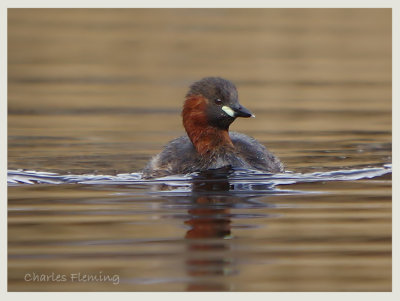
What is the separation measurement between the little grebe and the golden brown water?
19.7 inches

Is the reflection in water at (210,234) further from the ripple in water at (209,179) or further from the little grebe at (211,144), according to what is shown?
the little grebe at (211,144)

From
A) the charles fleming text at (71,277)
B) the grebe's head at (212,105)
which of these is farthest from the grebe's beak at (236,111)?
the charles fleming text at (71,277)

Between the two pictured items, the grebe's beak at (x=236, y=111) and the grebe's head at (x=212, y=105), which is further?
the grebe's head at (x=212, y=105)

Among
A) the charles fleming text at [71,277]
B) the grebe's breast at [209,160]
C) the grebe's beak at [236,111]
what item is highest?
the grebe's beak at [236,111]

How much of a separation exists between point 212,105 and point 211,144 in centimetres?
44

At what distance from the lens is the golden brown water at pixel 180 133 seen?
8.20 m

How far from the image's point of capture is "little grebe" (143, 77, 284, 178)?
11734 millimetres

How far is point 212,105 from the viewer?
11828 millimetres

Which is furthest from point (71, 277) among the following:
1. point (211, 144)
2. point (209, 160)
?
point (211, 144)

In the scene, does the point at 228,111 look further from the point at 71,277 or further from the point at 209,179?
the point at 71,277

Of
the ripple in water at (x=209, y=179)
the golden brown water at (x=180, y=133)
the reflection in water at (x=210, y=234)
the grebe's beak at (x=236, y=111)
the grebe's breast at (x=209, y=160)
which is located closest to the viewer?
the reflection in water at (x=210, y=234)

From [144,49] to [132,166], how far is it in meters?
10.2

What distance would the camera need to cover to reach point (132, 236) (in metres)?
9.02

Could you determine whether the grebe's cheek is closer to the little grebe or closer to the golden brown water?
the little grebe
